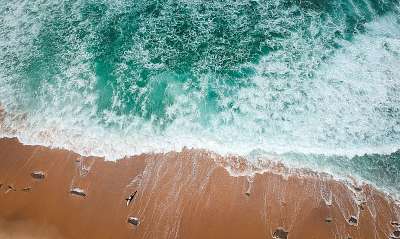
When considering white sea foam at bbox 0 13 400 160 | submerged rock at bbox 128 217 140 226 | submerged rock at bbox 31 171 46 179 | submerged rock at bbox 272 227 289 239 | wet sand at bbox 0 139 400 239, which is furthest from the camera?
white sea foam at bbox 0 13 400 160

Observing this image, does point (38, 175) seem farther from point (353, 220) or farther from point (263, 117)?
point (353, 220)

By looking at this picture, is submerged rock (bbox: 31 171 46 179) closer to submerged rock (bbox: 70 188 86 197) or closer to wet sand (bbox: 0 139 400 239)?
wet sand (bbox: 0 139 400 239)

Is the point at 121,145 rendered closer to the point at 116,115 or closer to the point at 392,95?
the point at 116,115

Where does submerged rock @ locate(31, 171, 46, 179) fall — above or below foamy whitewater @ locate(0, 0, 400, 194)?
below

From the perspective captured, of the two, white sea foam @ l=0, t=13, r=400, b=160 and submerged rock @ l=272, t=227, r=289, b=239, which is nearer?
submerged rock @ l=272, t=227, r=289, b=239

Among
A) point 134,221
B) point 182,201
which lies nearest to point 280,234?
point 182,201

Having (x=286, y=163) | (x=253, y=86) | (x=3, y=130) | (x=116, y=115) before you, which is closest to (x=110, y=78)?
(x=116, y=115)

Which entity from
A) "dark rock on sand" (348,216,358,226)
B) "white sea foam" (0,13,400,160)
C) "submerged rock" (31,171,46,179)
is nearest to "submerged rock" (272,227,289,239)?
"dark rock on sand" (348,216,358,226)
